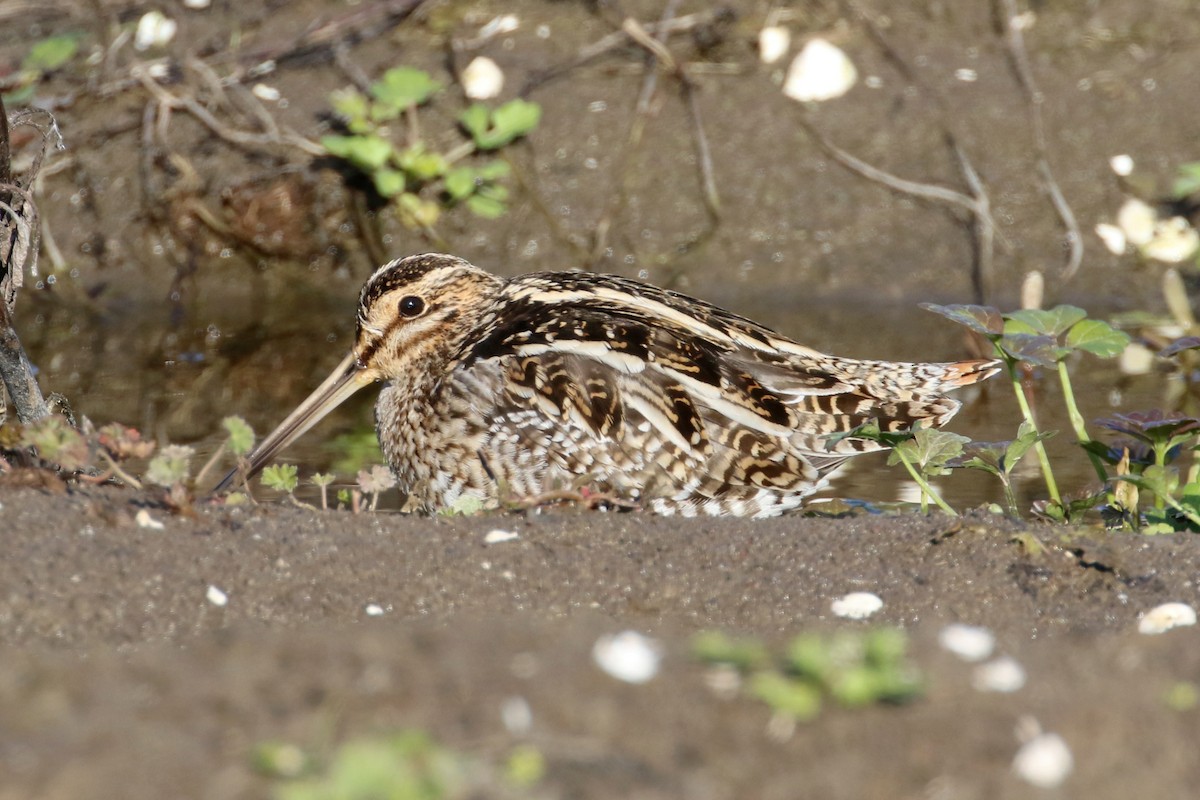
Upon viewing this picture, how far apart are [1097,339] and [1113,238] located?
3.57m

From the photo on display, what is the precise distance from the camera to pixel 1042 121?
7.77 metres

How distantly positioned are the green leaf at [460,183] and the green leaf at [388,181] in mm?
213

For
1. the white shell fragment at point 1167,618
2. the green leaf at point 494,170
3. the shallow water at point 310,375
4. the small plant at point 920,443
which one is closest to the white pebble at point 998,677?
the white shell fragment at point 1167,618

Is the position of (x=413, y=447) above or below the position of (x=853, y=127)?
above

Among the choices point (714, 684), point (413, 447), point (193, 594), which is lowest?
point (413, 447)

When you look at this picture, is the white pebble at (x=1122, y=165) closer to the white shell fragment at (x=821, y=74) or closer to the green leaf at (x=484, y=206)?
the white shell fragment at (x=821, y=74)

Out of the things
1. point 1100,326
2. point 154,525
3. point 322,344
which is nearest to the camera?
point 154,525

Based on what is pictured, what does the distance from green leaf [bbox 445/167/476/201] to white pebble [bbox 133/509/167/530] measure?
4222mm

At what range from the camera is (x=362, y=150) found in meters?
7.38

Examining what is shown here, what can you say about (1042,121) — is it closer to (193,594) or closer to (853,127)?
(853,127)

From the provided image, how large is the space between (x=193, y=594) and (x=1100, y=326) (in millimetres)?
2304

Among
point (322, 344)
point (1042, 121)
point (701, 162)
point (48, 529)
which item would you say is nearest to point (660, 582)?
point (48, 529)

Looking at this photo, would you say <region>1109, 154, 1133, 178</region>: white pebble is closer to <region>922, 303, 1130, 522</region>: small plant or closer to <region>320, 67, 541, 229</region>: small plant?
<region>320, 67, 541, 229</region>: small plant

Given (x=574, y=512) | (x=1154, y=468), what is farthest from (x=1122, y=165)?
(x=574, y=512)
